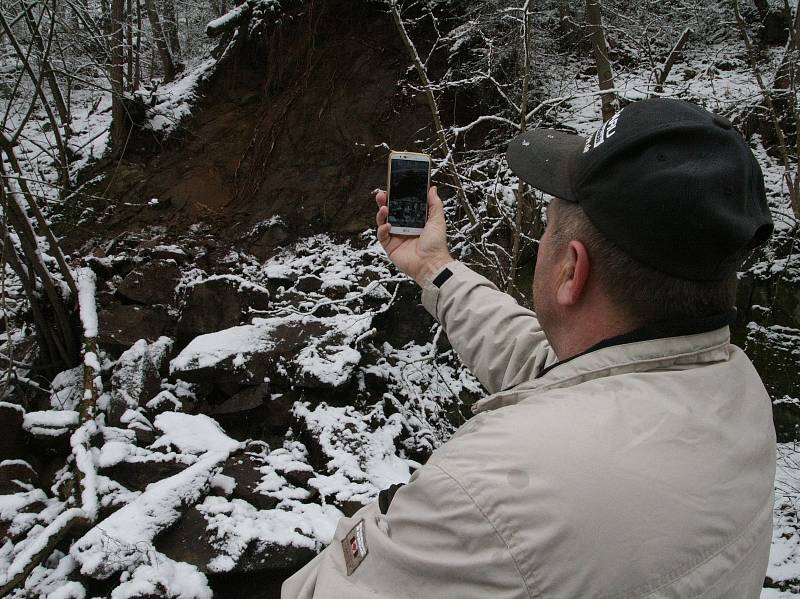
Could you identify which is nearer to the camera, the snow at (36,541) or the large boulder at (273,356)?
the snow at (36,541)

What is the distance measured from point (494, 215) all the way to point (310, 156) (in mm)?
3712

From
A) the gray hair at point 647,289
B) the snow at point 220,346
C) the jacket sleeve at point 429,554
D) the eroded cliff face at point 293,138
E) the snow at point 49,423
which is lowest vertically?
the snow at point 49,423

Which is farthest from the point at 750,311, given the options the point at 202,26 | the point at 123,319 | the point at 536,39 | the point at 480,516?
the point at 202,26

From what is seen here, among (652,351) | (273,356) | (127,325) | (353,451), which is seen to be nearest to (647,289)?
(652,351)

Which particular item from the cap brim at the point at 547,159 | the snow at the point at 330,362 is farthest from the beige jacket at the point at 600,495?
the snow at the point at 330,362

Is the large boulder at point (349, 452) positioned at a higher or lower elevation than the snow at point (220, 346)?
lower

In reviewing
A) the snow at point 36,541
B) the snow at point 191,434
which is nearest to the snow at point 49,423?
the snow at point 191,434

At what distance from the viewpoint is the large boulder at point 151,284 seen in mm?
6703

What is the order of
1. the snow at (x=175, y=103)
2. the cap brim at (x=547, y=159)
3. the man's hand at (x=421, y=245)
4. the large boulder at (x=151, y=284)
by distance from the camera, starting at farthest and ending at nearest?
the snow at (x=175, y=103), the large boulder at (x=151, y=284), the man's hand at (x=421, y=245), the cap brim at (x=547, y=159)

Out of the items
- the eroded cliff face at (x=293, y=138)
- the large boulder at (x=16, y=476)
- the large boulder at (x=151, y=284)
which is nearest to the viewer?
the large boulder at (x=16, y=476)

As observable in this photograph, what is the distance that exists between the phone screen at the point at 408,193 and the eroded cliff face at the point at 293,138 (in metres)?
5.49

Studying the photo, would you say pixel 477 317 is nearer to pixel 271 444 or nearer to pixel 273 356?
pixel 271 444

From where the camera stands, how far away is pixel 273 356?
5.70 m

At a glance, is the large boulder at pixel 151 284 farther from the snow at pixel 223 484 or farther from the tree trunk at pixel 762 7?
the tree trunk at pixel 762 7
